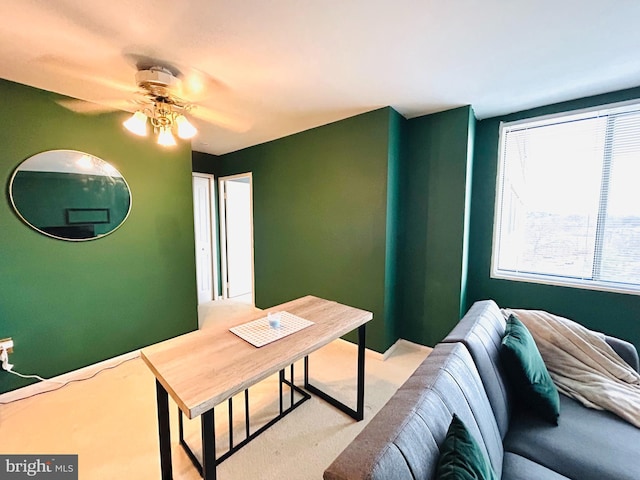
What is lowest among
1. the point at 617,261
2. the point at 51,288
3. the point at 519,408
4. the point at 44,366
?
the point at 44,366

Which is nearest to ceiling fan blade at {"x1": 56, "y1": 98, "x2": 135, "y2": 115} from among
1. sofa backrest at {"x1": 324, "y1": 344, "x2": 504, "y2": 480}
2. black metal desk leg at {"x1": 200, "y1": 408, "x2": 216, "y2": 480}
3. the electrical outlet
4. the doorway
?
the doorway

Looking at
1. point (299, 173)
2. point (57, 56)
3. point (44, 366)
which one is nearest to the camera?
point (57, 56)

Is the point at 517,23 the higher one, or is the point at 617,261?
the point at 517,23

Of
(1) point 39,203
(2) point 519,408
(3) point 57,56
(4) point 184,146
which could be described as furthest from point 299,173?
(2) point 519,408

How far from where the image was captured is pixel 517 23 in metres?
1.43

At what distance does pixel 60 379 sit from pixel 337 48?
344 centimetres

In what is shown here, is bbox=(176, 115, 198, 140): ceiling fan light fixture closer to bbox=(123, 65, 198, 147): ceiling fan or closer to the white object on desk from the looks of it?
bbox=(123, 65, 198, 147): ceiling fan

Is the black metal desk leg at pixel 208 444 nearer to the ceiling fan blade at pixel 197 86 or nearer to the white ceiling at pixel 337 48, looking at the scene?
the white ceiling at pixel 337 48

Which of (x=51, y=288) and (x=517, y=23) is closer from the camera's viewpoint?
(x=517, y=23)

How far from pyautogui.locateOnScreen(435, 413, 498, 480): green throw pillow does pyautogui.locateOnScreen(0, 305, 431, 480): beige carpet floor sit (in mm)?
1094

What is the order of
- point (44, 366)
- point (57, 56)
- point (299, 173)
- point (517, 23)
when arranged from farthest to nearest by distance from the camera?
point (299, 173)
point (44, 366)
point (57, 56)
point (517, 23)

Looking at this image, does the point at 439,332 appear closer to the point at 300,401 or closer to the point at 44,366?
the point at 300,401

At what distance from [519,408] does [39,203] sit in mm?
3703

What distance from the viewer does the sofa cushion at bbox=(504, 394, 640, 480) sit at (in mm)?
1080
